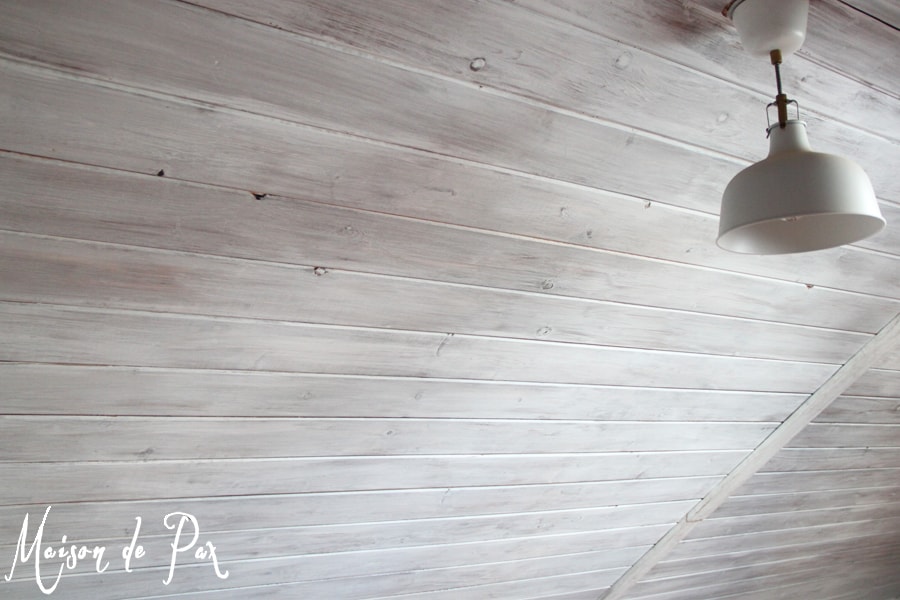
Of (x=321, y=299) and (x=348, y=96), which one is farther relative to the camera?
(x=321, y=299)

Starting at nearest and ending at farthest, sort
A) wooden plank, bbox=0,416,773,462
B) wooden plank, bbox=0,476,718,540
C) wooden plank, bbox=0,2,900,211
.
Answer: wooden plank, bbox=0,2,900,211 < wooden plank, bbox=0,416,773,462 < wooden plank, bbox=0,476,718,540

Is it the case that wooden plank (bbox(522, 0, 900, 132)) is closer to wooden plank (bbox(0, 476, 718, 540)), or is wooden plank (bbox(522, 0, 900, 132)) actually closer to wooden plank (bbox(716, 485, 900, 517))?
wooden plank (bbox(0, 476, 718, 540))

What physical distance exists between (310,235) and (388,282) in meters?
0.17

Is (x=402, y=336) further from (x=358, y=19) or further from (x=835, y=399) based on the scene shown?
(x=835, y=399)

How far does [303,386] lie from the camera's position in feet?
4.39

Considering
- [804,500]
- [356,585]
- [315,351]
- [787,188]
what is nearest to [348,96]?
[315,351]

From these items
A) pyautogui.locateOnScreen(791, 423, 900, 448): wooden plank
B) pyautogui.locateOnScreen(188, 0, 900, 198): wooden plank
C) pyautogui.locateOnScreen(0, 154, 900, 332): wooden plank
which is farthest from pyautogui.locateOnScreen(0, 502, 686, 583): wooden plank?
pyautogui.locateOnScreen(188, 0, 900, 198): wooden plank

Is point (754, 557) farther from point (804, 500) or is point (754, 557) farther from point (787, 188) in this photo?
point (787, 188)

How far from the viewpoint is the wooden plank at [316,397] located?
1.18 meters

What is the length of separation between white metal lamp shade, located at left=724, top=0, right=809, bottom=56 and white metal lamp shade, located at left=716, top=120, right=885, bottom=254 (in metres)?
0.14

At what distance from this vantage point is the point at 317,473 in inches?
59.8

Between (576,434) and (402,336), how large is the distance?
2.02 ft

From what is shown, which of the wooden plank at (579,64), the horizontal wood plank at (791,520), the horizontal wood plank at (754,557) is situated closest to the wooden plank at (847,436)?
the horizontal wood plank at (791,520)

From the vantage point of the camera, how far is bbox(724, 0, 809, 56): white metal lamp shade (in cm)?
99
